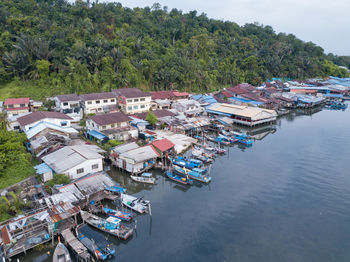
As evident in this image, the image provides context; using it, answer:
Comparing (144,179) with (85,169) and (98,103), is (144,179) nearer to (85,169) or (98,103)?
(85,169)

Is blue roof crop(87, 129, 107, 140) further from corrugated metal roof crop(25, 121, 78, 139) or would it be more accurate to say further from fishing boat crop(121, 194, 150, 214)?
fishing boat crop(121, 194, 150, 214)

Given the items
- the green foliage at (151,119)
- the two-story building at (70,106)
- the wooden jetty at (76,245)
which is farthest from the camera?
the two-story building at (70,106)

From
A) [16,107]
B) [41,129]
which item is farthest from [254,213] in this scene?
[16,107]

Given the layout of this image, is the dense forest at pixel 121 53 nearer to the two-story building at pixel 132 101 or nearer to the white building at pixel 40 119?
the two-story building at pixel 132 101

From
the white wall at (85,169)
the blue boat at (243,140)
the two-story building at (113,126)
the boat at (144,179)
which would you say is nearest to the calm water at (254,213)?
the boat at (144,179)

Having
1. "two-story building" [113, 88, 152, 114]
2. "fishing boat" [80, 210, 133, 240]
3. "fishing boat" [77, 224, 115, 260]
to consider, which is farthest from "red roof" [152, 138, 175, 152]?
"two-story building" [113, 88, 152, 114]

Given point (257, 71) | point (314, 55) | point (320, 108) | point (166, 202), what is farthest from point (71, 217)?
point (314, 55)

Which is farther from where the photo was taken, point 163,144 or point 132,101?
point 132,101
